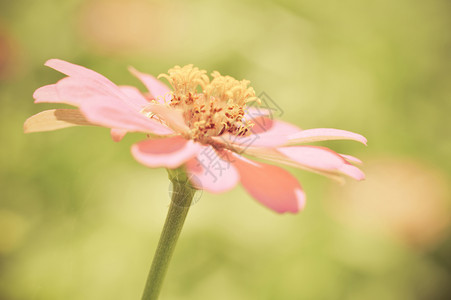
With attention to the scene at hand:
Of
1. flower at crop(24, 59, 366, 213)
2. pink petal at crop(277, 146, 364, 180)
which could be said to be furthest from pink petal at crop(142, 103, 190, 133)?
pink petal at crop(277, 146, 364, 180)

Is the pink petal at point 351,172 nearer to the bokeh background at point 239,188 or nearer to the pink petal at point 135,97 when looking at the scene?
the pink petal at point 135,97

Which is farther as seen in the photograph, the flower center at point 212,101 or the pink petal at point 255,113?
the pink petal at point 255,113

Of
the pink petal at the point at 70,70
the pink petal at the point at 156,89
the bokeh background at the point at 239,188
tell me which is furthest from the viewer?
the bokeh background at the point at 239,188

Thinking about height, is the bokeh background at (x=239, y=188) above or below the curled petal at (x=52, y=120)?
below

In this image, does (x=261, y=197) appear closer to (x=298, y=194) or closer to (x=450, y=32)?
(x=298, y=194)

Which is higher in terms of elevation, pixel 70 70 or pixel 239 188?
pixel 70 70

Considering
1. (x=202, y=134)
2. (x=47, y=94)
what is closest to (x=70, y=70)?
(x=47, y=94)

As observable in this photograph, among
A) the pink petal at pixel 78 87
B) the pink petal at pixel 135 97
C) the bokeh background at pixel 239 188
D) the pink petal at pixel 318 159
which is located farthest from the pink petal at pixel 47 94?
the bokeh background at pixel 239 188

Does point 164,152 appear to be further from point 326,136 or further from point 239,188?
point 239,188
